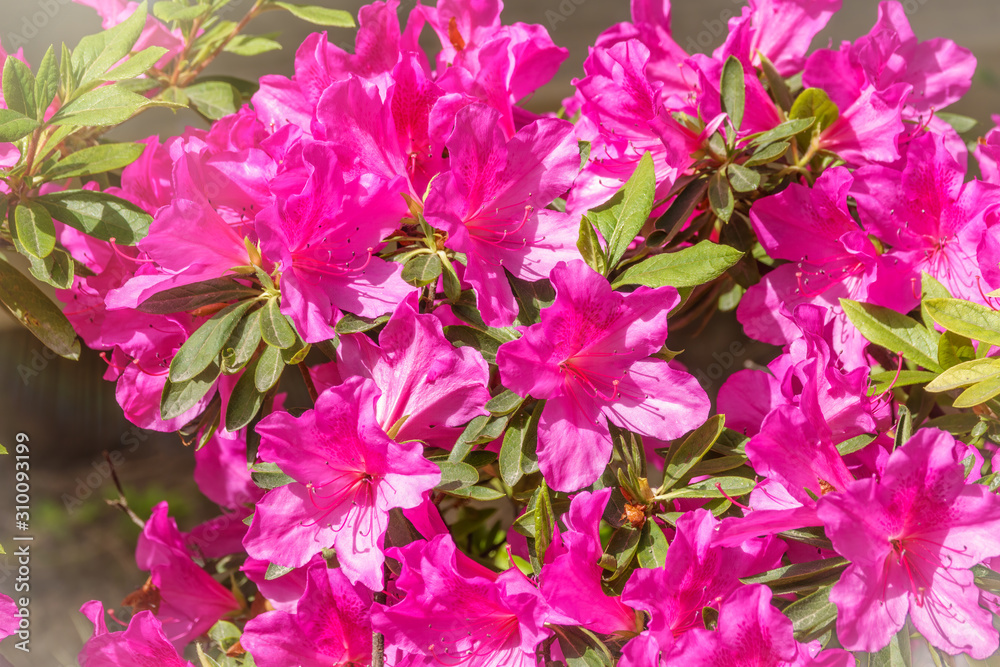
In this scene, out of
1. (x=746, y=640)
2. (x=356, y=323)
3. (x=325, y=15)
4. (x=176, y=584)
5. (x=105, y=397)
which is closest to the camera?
(x=746, y=640)

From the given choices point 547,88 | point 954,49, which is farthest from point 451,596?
point 547,88

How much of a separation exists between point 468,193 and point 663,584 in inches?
17.8

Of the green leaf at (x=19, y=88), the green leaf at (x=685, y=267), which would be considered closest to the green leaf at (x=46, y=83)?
Result: the green leaf at (x=19, y=88)

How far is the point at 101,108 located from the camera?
86 cm

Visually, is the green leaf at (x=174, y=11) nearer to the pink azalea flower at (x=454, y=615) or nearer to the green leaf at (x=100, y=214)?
the green leaf at (x=100, y=214)

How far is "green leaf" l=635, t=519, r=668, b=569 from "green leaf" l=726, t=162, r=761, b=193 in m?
0.42

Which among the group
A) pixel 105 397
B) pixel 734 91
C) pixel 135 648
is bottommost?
pixel 105 397

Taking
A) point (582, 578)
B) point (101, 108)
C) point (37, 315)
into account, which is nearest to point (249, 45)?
point (101, 108)

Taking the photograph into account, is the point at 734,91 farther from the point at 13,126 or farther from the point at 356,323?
the point at 13,126

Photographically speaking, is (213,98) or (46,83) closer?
(46,83)

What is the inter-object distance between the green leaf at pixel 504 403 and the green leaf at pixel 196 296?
31cm

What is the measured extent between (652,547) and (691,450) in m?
0.12

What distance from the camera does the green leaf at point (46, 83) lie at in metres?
0.84

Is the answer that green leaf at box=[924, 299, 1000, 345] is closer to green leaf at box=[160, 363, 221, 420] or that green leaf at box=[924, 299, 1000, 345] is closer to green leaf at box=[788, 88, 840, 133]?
green leaf at box=[788, 88, 840, 133]
